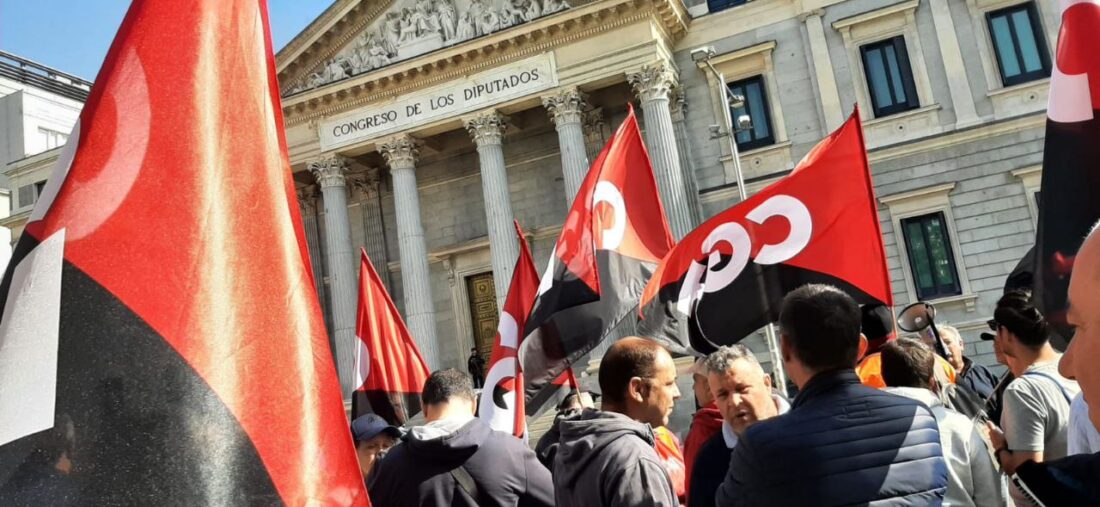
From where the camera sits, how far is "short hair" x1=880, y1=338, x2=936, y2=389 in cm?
345

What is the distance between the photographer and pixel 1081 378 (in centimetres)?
138

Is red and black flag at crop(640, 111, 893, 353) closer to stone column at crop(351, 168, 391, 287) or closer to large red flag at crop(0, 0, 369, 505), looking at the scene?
large red flag at crop(0, 0, 369, 505)

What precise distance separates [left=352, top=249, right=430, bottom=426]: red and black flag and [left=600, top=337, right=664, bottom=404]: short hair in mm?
5236

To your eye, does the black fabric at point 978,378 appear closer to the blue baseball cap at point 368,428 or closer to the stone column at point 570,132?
the blue baseball cap at point 368,428

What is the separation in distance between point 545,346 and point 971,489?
12.9 feet

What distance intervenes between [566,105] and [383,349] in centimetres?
1431

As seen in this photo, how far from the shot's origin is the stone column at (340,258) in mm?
23000

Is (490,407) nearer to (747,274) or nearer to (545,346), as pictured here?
(545,346)

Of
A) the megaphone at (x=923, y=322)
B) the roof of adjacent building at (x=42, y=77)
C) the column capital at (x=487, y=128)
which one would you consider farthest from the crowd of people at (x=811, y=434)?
the roof of adjacent building at (x=42, y=77)

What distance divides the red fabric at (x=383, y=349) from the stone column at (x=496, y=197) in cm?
1224

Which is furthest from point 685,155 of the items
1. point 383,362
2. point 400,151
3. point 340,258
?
point 383,362

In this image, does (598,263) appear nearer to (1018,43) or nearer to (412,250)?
(412,250)

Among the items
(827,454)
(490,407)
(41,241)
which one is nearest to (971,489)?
(827,454)

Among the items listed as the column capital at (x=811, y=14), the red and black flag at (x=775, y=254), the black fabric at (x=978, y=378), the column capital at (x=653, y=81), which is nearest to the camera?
the black fabric at (x=978, y=378)
